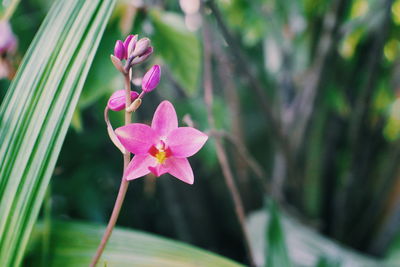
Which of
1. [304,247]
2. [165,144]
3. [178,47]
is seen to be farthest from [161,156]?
[304,247]

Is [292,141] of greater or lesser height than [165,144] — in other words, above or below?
below

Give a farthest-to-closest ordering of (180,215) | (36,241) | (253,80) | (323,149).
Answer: (323,149), (180,215), (253,80), (36,241)

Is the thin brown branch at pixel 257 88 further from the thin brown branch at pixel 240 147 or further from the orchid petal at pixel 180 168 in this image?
the orchid petal at pixel 180 168

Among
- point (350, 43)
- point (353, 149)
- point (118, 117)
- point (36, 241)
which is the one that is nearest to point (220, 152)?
point (118, 117)

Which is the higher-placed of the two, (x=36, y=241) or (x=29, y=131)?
(x=29, y=131)

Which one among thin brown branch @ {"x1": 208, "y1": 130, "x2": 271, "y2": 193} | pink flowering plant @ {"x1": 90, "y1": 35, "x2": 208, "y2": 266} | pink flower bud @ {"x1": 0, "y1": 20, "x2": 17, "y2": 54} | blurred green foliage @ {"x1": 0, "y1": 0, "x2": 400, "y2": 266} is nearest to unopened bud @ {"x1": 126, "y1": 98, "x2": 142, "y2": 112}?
pink flowering plant @ {"x1": 90, "y1": 35, "x2": 208, "y2": 266}

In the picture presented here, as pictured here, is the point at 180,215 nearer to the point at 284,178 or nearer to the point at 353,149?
the point at 284,178

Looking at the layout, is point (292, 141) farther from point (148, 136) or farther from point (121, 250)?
point (148, 136)
